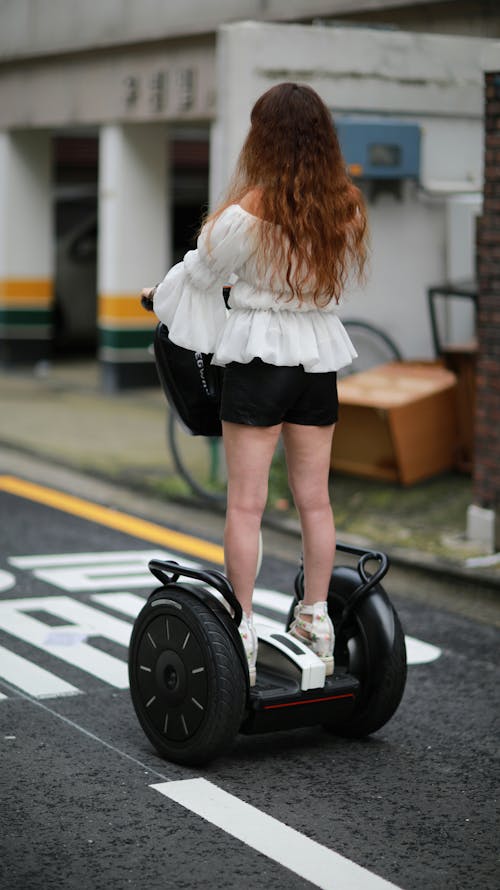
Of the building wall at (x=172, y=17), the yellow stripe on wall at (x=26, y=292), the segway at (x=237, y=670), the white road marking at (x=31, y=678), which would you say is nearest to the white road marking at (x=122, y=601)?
the white road marking at (x=31, y=678)

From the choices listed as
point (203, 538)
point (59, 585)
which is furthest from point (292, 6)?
point (59, 585)

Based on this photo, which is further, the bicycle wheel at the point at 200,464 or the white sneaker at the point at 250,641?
the bicycle wheel at the point at 200,464

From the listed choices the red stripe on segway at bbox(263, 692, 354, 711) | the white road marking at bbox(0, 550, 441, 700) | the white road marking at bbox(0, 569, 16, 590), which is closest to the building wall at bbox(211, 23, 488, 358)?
the white road marking at bbox(0, 550, 441, 700)

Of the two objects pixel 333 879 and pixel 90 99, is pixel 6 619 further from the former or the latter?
pixel 90 99

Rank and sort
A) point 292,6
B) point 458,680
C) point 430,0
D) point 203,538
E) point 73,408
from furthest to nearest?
point 73,408, point 292,6, point 430,0, point 203,538, point 458,680

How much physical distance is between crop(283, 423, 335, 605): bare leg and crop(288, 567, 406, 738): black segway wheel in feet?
0.68

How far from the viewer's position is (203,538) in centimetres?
891

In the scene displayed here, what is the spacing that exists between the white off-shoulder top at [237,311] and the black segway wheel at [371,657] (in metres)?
0.86

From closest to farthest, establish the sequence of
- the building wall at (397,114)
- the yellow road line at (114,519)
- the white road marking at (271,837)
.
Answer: the white road marking at (271,837) < the yellow road line at (114,519) < the building wall at (397,114)

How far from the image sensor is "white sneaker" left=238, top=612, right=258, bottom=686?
4.80 meters

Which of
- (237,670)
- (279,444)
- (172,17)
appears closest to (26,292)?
(172,17)

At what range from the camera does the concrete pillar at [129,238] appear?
15.9 meters

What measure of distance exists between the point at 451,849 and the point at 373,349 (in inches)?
250

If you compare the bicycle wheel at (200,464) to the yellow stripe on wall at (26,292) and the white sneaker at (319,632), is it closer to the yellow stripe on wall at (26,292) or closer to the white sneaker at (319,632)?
the white sneaker at (319,632)
